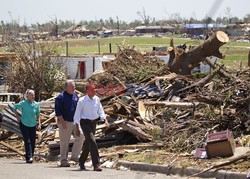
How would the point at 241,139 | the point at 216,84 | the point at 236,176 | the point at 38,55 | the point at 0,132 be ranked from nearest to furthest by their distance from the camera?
the point at 236,176
the point at 241,139
the point at 216,84
the point at 0,132
the point at 38,55

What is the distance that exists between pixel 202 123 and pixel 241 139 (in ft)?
3.97

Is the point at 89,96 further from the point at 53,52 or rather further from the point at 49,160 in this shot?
the point at 53,52

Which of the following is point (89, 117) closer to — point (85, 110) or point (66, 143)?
point (85, 110)

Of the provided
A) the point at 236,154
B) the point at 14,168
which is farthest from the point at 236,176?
the point at 14,168

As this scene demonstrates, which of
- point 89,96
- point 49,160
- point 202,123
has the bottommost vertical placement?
point 49,160

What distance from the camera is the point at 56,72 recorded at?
81.7 ft

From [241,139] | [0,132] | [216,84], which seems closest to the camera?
[241,139]

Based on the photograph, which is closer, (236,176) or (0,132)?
(236,176)

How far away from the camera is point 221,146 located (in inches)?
499

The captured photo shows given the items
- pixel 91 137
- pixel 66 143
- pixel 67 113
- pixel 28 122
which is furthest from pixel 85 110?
pixel 28 122

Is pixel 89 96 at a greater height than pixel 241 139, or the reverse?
pixel 89 96

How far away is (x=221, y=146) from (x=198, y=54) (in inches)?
280

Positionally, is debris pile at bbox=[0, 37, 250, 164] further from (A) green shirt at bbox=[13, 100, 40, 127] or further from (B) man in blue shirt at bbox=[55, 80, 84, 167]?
(B) man in blue shirt at bbox=[55, 80, 84, 167]

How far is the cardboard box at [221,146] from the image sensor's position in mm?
12625
